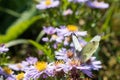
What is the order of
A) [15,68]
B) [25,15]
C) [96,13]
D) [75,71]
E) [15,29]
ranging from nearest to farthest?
1. [75,71]
2. [15,68]
3. [96,13]
4. [15,29]
5. [25,15]

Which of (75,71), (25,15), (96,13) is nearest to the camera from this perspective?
(75,71)

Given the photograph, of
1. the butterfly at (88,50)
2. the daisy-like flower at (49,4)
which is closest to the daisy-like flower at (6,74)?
the butterfly at (88,50)

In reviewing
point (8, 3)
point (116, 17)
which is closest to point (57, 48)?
point (116, 17)

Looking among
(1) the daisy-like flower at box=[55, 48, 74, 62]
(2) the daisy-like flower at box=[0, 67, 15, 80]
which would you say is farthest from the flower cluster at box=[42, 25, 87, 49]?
(2) the daisy-like flower at box=[0, 67, 15, 80]

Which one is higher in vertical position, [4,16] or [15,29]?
[4,16]

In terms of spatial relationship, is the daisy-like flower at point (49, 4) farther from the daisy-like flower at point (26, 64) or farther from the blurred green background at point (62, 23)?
the daisy-like flower at point (26, 64)

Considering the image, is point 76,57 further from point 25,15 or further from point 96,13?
point 25,15

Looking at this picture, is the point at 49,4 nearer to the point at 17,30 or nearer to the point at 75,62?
the point at 17,30

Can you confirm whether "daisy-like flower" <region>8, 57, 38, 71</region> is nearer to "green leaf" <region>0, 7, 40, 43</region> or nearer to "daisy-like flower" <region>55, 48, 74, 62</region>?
"daisy-like flower" <region>55, 48, 74, 62</region>

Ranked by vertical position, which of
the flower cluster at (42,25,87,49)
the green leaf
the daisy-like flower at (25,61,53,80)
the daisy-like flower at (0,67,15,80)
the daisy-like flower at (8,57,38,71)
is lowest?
the daisy-like flower at (25,61,53,80)
